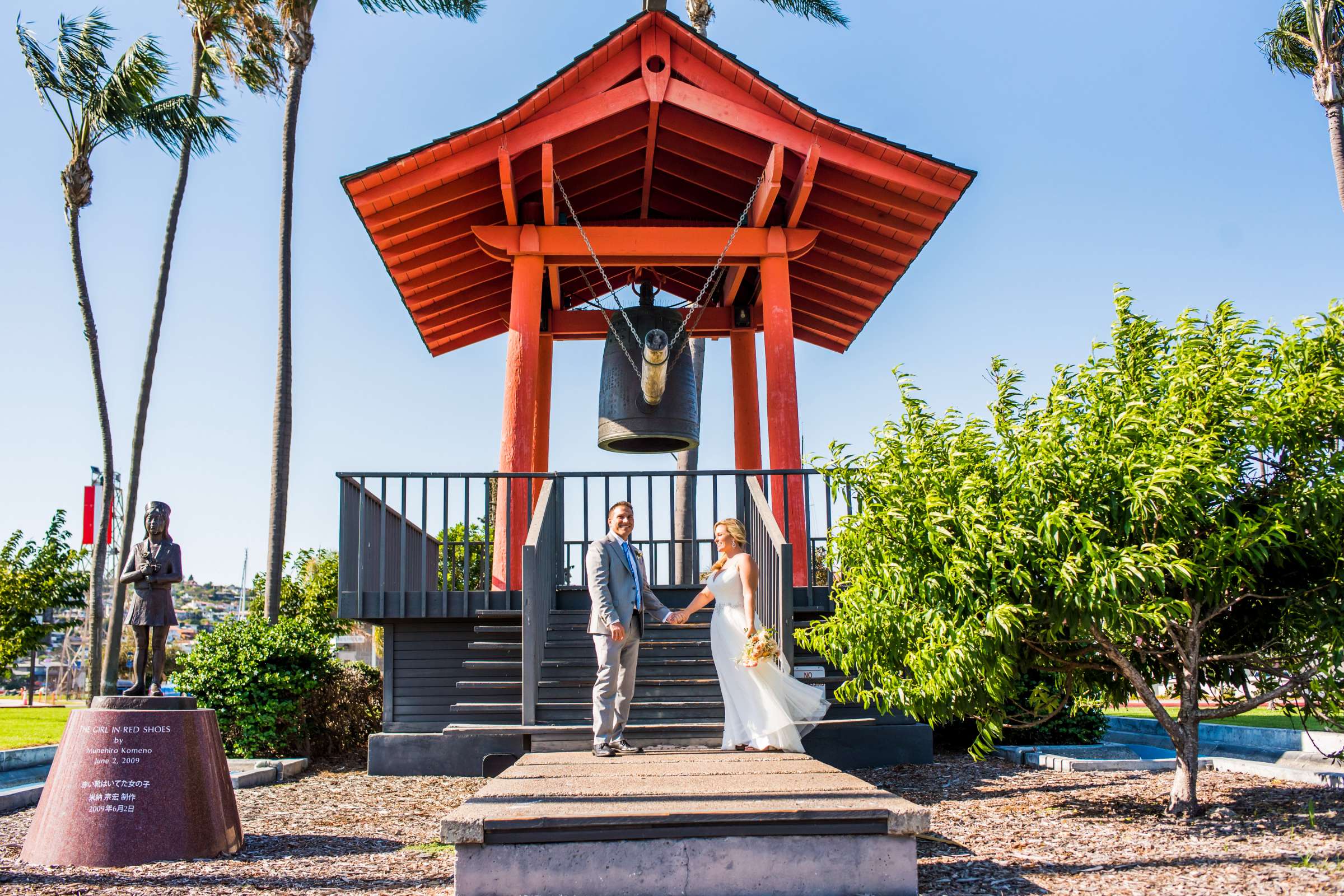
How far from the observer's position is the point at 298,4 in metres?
18.3

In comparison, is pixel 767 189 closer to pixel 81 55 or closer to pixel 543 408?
pixel 543 408

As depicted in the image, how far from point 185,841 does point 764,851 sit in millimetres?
3294

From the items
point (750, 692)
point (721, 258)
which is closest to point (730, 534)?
point (750, 692)

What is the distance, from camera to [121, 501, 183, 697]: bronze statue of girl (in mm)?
6324

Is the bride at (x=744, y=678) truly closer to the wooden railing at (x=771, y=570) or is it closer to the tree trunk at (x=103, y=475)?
the wooden railing at (x=771, y=570)

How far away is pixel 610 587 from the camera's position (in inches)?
281

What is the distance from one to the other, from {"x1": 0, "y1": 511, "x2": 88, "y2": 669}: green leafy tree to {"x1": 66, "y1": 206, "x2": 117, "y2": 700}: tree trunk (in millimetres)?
482

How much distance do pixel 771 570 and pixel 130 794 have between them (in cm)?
456

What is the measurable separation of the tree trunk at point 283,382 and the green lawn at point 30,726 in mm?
3178

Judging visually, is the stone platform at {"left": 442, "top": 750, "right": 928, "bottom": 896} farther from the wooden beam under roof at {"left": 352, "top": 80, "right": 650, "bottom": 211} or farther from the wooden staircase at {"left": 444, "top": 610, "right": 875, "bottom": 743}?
the wooden beam under roof at {"left": 352, "top": 80, "right": 650, "bottom": 211}

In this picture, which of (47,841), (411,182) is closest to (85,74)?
(411,182)

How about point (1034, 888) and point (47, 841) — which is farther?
point (47, 841)

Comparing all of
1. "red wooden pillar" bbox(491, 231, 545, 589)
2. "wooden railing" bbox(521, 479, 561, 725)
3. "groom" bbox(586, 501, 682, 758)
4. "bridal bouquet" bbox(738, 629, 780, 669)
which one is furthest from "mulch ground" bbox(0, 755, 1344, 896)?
"red wooden pillar" bbox(491, 231, 545, 589)

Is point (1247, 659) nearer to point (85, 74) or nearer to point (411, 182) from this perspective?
point (411, 182)
